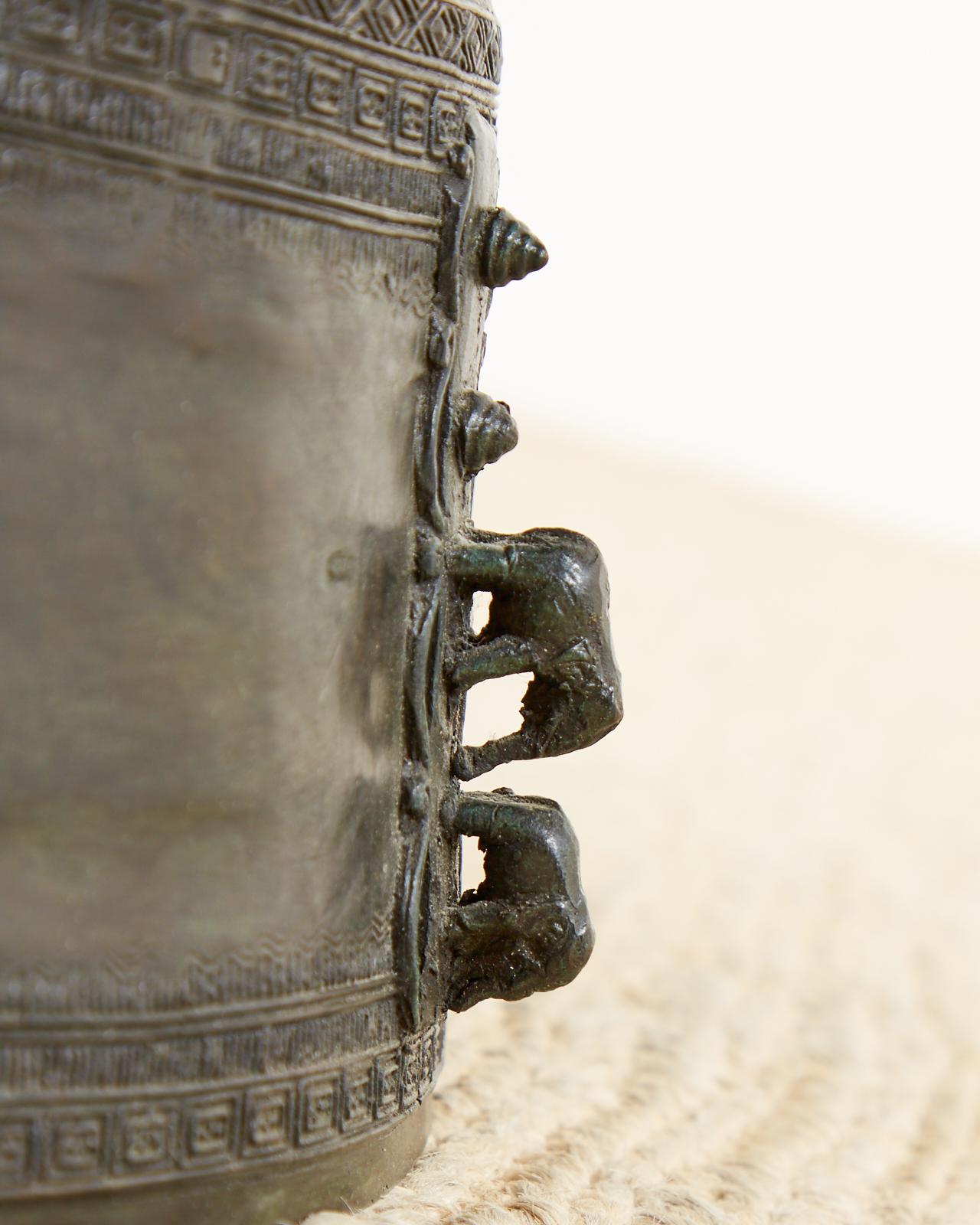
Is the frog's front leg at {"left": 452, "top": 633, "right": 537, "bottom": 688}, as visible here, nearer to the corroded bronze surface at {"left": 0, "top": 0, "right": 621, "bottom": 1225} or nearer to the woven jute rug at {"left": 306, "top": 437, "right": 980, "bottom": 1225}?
the corroded bronze surface at {"left": 0, "top": 0, "right": 621, "bottom": 1225}

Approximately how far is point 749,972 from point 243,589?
5.67ft

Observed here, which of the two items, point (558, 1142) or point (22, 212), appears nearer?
point (22, 212)

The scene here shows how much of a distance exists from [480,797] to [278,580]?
0.30 meters

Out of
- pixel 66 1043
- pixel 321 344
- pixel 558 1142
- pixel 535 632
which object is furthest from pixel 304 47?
pixel 558 1142

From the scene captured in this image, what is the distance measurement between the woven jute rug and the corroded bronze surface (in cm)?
19

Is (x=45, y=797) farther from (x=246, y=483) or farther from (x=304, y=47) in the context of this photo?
(x=304, y=47)

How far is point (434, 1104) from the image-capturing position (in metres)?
1.72

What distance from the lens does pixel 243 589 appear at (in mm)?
1188

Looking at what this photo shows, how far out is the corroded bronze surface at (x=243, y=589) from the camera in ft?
3.66

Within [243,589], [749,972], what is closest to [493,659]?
[243,589]

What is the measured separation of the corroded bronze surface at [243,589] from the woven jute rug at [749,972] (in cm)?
19

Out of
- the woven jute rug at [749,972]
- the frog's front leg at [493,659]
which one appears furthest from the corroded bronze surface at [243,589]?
the woven jute rug at [749,972]

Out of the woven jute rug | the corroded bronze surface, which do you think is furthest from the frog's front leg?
the woven jute rug

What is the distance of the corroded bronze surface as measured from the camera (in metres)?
1.12
